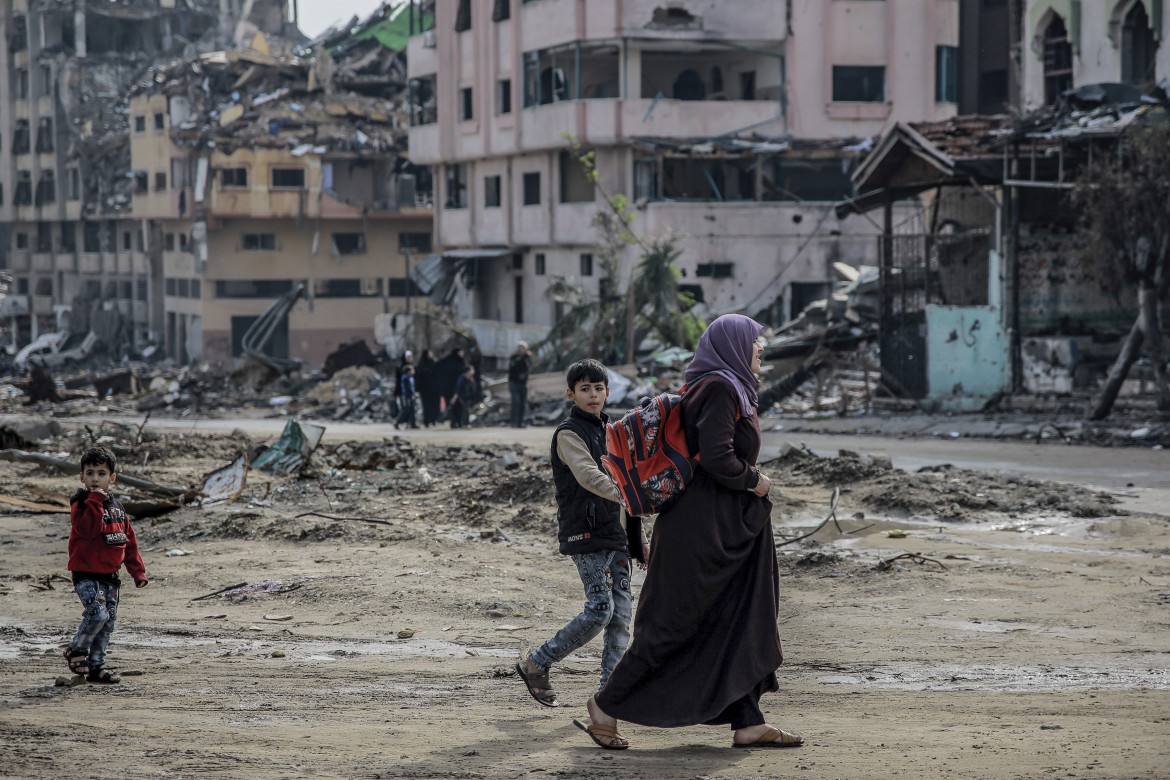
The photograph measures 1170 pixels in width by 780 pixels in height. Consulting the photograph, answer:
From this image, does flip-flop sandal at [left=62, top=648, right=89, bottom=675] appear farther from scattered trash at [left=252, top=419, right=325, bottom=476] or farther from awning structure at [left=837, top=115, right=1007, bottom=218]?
awning structure at [left=837, top=115, right=1007, bottom=218]

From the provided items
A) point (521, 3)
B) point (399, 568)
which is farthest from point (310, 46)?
point (399, 568)

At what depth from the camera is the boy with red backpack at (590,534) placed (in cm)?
540

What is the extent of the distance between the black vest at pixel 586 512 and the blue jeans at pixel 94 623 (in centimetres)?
245

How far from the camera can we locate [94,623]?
6.25 meters

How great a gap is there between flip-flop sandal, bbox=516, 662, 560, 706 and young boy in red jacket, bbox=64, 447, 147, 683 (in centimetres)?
207

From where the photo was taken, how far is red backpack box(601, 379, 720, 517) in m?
4.65

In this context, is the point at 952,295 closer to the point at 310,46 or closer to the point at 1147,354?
the point at 1147,354

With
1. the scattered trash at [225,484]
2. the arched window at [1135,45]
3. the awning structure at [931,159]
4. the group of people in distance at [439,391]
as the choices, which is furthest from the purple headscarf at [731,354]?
the arched window at [1135,45]

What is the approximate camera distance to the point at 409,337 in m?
33.4

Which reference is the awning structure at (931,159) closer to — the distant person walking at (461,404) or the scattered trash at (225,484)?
the distant person walking at (461,404)

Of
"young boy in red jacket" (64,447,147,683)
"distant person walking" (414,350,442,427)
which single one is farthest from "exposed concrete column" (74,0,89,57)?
"young boy in red jacket" (64,447,147,683)

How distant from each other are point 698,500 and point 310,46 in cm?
5688

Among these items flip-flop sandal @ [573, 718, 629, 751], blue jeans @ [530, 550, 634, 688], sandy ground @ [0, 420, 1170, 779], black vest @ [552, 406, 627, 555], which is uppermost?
black vest @ [552, 406, 627, 555]

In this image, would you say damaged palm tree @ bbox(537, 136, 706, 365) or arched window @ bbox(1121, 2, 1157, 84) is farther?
damaged palm tree @ bbox(537, 136, 706, 365)
